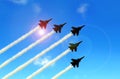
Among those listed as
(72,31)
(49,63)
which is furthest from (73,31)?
(49,63)

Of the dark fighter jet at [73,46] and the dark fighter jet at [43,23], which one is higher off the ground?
the dark fighter jet at [43,23]

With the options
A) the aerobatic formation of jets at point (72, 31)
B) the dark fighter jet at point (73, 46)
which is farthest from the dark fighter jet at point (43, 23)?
the dark fighter jet at point (73, 46)

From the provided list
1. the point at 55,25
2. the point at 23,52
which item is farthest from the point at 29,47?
the point at 55,25

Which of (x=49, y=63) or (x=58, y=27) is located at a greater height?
(x=58, y=27)

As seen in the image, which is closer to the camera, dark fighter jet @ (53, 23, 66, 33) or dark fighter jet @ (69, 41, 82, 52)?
dark fighter jet @ (53, 23, 66, 33)

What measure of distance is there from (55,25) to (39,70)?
435 inches

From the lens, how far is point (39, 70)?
92750 mm

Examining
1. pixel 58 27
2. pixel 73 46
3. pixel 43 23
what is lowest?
pixel 73 46

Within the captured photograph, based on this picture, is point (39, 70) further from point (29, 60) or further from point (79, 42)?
point (79, 42)

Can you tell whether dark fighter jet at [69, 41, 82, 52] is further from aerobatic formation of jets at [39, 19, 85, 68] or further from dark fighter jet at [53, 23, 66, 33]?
dark fighter jet at [53, 23, 66, 33]

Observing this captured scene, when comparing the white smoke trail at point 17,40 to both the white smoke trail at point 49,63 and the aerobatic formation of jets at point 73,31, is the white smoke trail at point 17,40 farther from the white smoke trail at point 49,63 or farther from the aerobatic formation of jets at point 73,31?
the white smoke trail at point 49,63

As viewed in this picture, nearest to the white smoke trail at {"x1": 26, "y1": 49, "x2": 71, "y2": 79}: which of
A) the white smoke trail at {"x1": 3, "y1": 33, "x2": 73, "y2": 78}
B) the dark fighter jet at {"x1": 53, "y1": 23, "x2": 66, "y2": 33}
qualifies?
the white smoke trail at {"x1": 3, "y1": 33, "x2": 73, "y2": 78}

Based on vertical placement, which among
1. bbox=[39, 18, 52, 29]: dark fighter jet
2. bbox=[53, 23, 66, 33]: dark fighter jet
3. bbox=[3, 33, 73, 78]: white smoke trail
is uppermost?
bbox=[39, 18, 52, 29]: dark fighter jet

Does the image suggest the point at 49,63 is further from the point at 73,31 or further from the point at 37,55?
the point at 73,31
